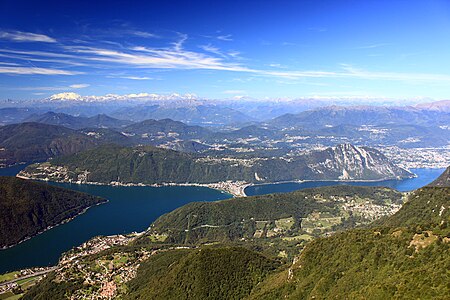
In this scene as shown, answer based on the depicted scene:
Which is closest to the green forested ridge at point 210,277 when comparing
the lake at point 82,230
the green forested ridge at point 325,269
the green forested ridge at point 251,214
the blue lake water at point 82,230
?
the green forested ridge at point 325,269

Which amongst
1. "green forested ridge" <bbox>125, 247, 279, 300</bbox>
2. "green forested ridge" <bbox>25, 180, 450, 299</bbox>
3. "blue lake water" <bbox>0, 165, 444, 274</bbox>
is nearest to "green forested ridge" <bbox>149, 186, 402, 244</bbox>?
"blue lake water" <bbox>0, 165, 444, 274</bbox>

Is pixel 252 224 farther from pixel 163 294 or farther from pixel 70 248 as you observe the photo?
pixel 163 294

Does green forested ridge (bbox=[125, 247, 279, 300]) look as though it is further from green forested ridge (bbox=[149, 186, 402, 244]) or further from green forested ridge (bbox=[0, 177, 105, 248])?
green forested ridge (bbox=[0, 177, 105, 248])

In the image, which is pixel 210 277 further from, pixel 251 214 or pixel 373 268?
pixel 251 214

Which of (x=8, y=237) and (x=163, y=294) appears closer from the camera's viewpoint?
(x=163, y=294)

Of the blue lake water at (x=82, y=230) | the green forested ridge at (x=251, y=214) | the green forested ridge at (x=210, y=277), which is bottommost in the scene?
the blue lake water at (x=82, y=230)

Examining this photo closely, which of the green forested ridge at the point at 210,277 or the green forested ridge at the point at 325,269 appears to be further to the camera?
the green forested ridge at the point at 210,277

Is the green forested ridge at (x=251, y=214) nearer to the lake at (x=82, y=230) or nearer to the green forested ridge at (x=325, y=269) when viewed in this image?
the lake at (x=82, y=230)

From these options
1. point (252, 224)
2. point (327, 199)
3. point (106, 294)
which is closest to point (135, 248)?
point (106, 294)
